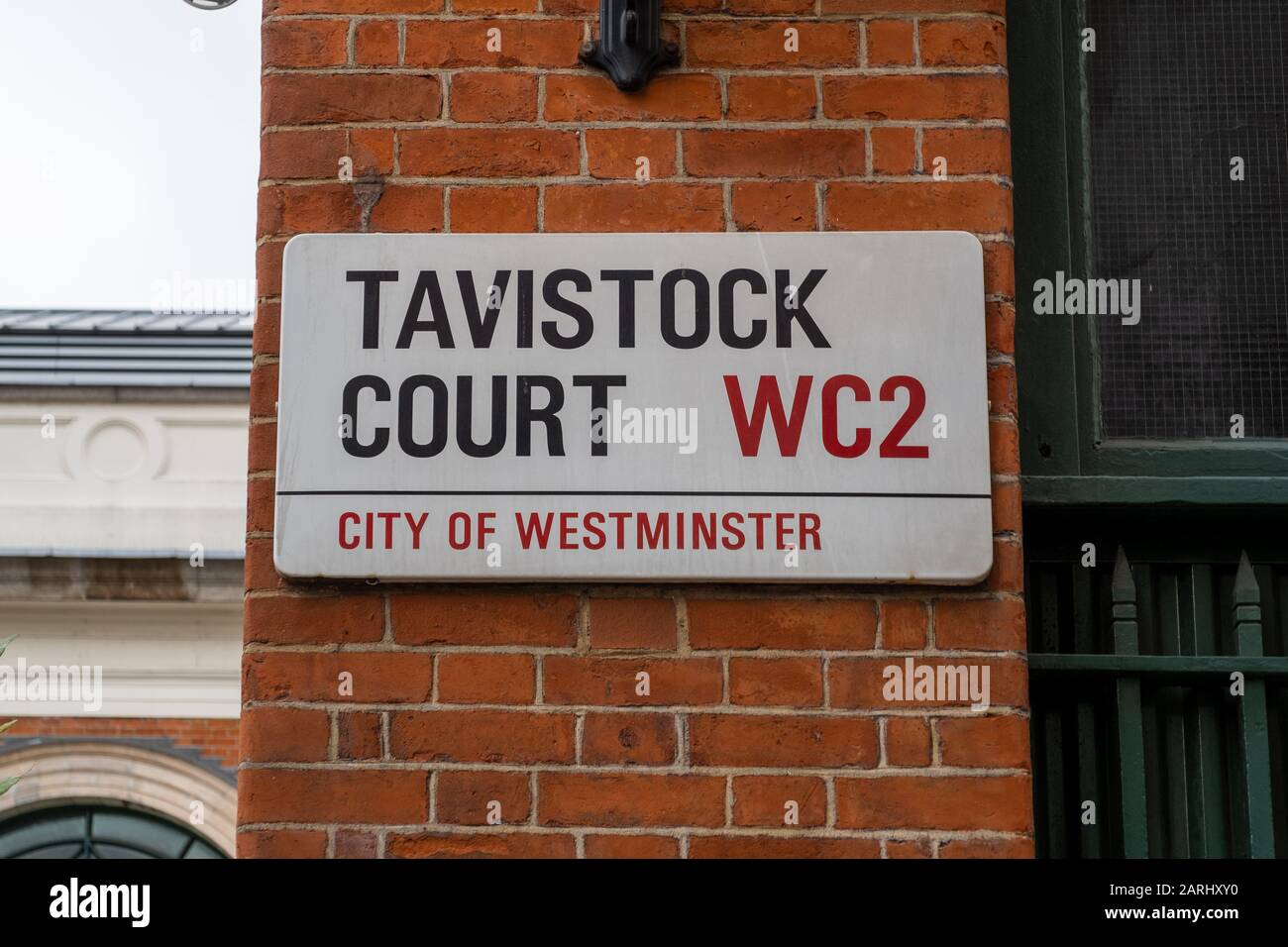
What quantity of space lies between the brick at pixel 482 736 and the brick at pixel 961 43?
121cm

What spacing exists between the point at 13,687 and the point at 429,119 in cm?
1155

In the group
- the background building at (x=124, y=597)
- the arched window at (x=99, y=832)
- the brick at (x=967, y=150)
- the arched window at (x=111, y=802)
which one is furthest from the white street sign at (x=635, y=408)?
the arched window at (x=99, y=832)

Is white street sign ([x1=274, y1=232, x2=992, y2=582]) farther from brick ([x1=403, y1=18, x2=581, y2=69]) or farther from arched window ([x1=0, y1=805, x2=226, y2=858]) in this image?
arched window ([x1=0, y1=805, x2=226, y2=858])

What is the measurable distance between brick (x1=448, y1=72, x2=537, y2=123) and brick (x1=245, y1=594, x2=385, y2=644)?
791 millimetres

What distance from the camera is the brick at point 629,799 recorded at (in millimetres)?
2082

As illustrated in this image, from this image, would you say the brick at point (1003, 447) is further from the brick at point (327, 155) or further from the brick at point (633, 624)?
the brick at point (327, 155)

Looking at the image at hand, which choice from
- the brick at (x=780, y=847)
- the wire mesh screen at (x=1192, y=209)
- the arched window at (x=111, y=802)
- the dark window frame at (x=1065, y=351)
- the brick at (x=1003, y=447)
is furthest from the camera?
the arched window at (x=111, y=802)

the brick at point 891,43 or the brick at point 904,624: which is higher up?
the brick at point 891,43

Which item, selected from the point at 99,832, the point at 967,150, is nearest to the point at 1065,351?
the point at 967,150

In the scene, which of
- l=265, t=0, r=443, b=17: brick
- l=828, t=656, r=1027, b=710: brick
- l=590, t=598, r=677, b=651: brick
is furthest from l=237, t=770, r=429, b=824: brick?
l=265, t=0, r=443, b=17: brick

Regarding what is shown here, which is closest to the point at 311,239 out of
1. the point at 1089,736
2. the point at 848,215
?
the point at 848,215

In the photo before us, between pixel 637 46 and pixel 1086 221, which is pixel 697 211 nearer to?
pixel 637 46

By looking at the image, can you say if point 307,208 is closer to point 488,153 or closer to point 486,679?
point 488,153

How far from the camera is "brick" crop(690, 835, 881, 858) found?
2.07 metres
